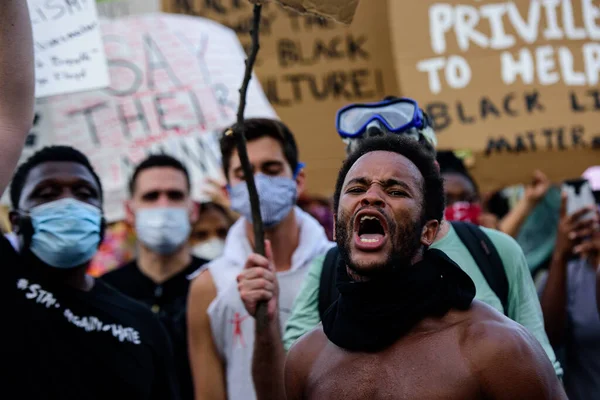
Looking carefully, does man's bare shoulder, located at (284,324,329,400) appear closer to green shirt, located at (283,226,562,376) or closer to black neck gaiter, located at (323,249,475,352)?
black neck gaiter, located at (323,249,475,352)

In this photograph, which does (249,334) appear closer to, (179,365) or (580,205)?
(179,365)

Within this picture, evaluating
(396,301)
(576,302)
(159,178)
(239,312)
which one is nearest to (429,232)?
(396,301)

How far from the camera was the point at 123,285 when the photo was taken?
4.91 m

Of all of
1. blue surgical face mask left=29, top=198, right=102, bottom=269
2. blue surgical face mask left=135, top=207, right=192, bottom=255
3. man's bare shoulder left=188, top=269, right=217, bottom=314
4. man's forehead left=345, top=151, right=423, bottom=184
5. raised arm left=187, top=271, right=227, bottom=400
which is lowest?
raised arm left=187, top=271, right=227, bottom=400

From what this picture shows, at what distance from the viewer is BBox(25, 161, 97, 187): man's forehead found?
3742 mm

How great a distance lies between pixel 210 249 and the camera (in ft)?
19.3

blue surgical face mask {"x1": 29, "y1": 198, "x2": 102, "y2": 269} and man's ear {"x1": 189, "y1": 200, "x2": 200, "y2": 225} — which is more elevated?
blue surgical face mask {"x1": 29, "y1": 198, "x2": 102, "y2": 269}

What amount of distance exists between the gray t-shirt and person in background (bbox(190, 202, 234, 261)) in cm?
231

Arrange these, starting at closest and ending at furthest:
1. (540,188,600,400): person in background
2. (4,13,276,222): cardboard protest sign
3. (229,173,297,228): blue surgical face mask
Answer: (229,173,297,228): blue surgical face mask, (540,188,600,400): person in background, (4,13,276,222): cardboard protest sign

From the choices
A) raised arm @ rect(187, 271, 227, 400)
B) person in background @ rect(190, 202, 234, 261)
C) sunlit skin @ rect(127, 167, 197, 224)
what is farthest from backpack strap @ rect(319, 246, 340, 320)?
person in background @ rect(190, 202, 234, 261)

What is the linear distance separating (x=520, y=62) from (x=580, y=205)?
6.58 ft

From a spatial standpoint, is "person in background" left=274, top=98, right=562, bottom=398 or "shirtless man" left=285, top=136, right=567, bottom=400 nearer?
"shirtless man" left=285, top=136, right=567, bottom=400

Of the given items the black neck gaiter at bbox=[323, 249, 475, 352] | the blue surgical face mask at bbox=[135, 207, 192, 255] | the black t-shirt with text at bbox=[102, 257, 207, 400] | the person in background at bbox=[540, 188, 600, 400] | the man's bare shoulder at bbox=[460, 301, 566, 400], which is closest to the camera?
the man's bare shoulder at bbox=[460, 301, 566, 400]

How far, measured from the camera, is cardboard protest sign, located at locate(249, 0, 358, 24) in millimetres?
2854
